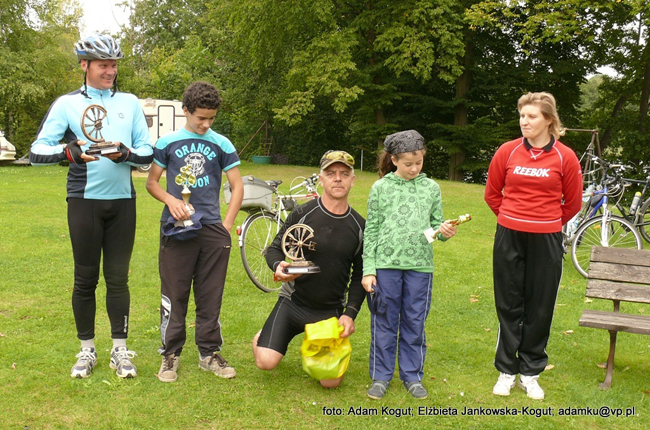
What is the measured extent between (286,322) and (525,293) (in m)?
1.60

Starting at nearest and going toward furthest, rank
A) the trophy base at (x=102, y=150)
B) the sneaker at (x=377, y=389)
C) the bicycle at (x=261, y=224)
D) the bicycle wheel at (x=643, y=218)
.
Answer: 1. the trophy base at (x=102, y=150)
2. the sneaker at (x=377, y=389)
3. the bicycle at (x=261, y=224)
4. the bicycle wheel at (x=643, y=218)

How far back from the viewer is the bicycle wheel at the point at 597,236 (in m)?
6.98

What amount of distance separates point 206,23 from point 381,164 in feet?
112

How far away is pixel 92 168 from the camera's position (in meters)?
3.70

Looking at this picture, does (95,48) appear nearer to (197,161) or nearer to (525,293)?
(197,161)

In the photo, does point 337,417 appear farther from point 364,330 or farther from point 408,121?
point 408,121

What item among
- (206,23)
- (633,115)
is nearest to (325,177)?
(633,115)

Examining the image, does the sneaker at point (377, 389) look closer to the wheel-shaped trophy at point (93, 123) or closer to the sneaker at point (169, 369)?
the sneaker at point (169, 369)

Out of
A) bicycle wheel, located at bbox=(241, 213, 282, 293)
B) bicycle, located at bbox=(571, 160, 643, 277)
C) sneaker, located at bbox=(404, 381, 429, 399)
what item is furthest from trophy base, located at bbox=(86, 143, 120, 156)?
bicycle, located at bbox=(571, 160, 643, 277)

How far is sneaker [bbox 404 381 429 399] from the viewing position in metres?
3.83

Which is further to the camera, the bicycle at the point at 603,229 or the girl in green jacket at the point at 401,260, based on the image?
the bicycle at the point at 603,229

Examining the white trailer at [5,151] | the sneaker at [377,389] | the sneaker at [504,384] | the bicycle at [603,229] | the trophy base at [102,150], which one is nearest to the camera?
the trophy base at [102,150]

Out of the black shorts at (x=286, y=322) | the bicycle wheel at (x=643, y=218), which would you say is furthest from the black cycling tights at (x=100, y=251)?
the bicycle wheel at (x=643, y=218)

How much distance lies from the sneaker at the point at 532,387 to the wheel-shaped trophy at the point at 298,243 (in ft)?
5.20
